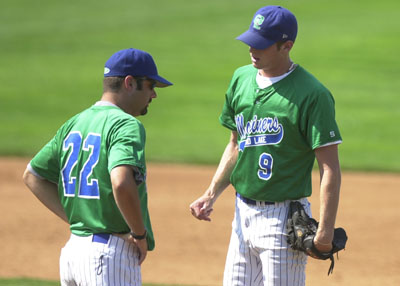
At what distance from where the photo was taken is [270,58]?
4250 mm

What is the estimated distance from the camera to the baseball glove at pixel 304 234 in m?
4.07

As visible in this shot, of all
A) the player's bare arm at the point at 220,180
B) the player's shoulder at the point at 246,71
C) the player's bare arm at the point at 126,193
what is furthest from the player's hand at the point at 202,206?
the player's bare arm at the point at 126,193

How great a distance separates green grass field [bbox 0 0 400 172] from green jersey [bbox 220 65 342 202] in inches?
337

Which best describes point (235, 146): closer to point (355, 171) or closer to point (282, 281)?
point (282, 281)

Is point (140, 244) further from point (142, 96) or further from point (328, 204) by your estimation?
point (328, 204)

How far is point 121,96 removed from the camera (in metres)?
3.97

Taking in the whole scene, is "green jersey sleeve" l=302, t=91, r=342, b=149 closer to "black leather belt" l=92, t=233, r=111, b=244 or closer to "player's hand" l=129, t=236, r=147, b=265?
"player's hand" l=129, t=236, r=147, b=265

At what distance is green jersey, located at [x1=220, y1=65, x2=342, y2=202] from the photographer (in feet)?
13.5

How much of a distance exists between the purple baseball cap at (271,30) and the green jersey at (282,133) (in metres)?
0.22

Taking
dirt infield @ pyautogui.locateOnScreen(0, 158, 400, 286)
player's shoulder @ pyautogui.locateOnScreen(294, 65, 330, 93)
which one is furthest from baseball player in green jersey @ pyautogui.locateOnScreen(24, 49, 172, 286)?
dirt infield @ pyautogui.locateOnScreen(0, 158, 400, 286)

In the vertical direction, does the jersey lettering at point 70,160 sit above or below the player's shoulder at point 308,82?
below

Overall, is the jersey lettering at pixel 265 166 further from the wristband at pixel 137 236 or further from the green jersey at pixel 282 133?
the wristband at pixel 137 236

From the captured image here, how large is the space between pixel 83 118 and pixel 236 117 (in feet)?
3.28

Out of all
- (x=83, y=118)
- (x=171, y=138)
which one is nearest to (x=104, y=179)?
(x=83, y=118)
